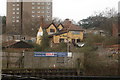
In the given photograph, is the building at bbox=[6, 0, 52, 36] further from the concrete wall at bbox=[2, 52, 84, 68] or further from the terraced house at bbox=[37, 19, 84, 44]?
the concrete wall at bbox=[2, 52, 84, 68]

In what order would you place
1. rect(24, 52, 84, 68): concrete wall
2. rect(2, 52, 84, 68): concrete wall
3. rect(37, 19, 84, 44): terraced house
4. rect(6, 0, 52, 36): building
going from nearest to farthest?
rect(6, 0, 52, 36): building → rect(2, 52, 84, 68): concrete wall → rect(24, 52, 84, 68): concrete wall → rect(37, 19, 84, 44): terraced house

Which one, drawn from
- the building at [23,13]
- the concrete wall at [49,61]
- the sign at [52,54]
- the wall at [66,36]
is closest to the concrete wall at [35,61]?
the concrete wall at [49,61]

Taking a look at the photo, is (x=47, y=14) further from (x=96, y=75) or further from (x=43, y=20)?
(x=96, y=75)

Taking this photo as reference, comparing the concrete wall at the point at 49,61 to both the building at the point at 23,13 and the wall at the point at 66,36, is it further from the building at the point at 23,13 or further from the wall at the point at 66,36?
the wall at the point at 66,36

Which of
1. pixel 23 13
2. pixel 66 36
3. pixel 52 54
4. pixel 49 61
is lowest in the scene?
pixel 49 61

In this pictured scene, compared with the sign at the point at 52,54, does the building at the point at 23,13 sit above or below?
above

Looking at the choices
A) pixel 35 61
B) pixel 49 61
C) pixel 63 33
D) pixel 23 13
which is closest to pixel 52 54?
pixel 49 61

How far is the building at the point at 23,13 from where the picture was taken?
812 cm

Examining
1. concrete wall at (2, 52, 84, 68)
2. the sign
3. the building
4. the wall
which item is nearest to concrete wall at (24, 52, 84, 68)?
concrete wall at (2, 52, 84, 68)

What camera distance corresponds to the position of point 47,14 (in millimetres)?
10969

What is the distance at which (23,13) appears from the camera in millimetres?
8375

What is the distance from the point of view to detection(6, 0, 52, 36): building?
8.12m

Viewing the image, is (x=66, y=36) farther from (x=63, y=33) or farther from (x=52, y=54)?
(x=52, y=54)

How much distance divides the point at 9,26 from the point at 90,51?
4.35 meters
